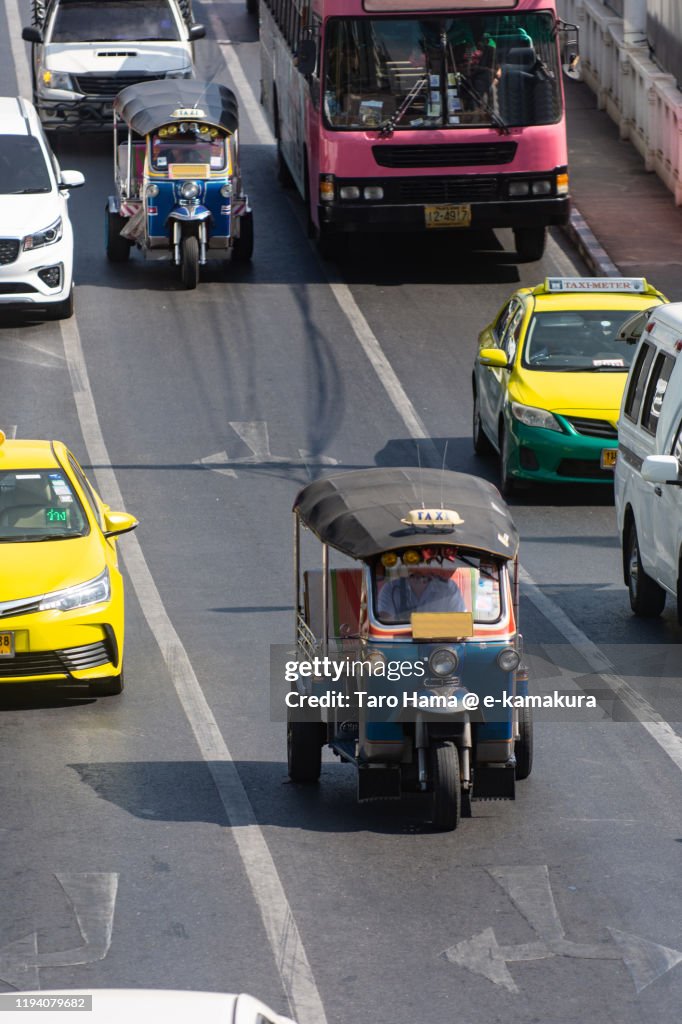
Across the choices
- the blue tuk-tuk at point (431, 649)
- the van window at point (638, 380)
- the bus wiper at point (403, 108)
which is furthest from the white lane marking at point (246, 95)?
the blue tuk-tuk at point (431, 649)

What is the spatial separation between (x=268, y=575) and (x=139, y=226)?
11579 mm

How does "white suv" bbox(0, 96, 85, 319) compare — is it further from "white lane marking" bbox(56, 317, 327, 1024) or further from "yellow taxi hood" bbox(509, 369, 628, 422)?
"yellow taxi hood" bbox(509, 369, 628, 422)

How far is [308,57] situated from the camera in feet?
86.3

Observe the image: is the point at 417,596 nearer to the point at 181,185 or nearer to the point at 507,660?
the point at 507,660

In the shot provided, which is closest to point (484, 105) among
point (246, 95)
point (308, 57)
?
point (308, 57)

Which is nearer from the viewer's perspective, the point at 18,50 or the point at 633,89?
the point at 633,89

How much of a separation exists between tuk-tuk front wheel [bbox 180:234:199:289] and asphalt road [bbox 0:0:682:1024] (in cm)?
282

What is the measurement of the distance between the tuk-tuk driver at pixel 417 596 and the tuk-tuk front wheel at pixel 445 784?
27.1 inches

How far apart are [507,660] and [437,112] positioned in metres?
16.8

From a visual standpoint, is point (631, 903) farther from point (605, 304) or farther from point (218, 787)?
point (605, 304)

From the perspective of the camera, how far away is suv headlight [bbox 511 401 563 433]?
764 inches

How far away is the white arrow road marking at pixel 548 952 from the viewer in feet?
29.6

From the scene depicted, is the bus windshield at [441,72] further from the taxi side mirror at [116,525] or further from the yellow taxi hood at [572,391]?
the taxi side mirror at [116,525]

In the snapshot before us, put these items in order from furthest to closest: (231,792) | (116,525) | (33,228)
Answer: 1. (33,228)
2. (116,525)
3. (231,792)
